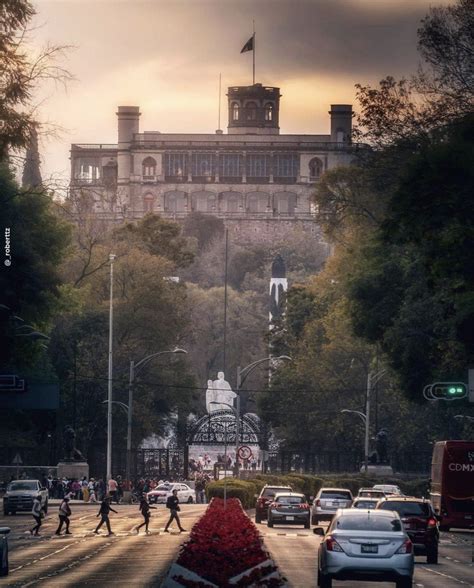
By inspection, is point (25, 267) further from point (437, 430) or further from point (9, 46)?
point (437, 430)

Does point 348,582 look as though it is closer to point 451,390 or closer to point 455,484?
point 451,390

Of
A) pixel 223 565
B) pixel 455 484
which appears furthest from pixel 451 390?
pixel 223 565

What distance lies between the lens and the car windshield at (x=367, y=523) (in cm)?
3497

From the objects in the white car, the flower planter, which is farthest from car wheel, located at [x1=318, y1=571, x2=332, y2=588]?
the white car

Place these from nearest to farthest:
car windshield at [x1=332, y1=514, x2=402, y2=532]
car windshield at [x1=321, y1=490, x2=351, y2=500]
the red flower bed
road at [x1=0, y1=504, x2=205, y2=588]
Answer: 1. the red flower bed
2. car windshield at [x1=332, y1=514, x2=402, y2=532]
3. road at [x1=0, y1=504, x2=205, y2=588]
4. car windshield at [x1=321, y1=490, x2=351, y2=500]

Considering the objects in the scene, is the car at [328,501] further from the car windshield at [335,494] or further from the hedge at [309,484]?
the hedge at [309,484]

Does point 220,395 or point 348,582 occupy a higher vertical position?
point 220,395

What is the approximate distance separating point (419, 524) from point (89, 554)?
8875 mm

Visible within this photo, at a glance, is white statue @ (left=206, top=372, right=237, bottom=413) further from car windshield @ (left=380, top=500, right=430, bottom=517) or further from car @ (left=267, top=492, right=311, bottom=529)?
car windshield @ (left=380, top=500, right=430, bottom=517)

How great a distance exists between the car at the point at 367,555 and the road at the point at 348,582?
1.63 meters

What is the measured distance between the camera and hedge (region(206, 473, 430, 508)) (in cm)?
8400

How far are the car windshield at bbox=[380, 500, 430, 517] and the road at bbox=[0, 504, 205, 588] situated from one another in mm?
5939

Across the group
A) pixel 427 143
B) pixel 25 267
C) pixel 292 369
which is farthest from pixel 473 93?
pixel 292 369

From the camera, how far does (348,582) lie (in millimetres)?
38250
